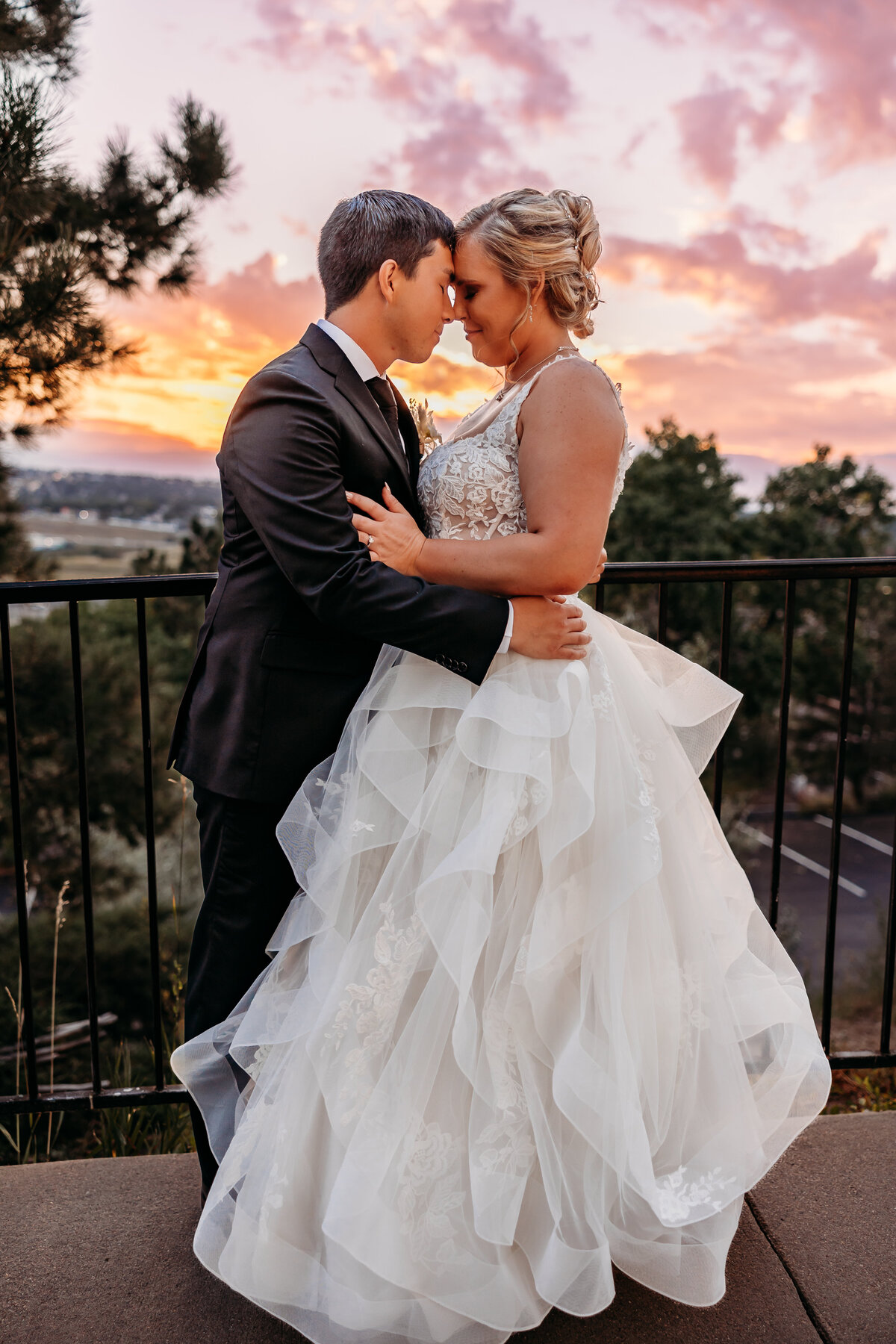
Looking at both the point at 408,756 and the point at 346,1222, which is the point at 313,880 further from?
the point at 346,1222

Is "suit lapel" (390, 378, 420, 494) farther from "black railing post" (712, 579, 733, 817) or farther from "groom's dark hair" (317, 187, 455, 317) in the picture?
"black railing post" (712, 579, 733, 817)

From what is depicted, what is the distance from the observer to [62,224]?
17.5 ft

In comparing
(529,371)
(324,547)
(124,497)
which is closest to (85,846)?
(324,547)

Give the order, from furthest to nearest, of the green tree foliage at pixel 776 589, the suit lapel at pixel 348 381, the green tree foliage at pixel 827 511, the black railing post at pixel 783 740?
the green tree foliage at pixel 827 511 → the green tree foliage at pixel 776 589 → the black railing post at pixel 783 740 → the suit lapel at pixel 348 381

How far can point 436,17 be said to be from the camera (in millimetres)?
9555

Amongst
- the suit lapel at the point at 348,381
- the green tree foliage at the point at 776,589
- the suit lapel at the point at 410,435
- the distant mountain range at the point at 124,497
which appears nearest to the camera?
the suit lapel at the point at 348,381

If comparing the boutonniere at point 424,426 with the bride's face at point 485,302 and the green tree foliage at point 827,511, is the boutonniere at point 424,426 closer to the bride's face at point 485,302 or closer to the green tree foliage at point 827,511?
the bride's face at point 485,302

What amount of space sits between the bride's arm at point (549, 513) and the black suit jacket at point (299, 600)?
65 mm

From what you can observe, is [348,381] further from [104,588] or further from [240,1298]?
[240,1298]

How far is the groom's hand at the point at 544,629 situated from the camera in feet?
4.91

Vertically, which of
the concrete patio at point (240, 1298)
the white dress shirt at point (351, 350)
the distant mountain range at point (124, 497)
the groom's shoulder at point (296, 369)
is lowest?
the concrete patio at point (240, 1298)

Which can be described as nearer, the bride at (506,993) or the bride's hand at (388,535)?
the bride at (506,993)

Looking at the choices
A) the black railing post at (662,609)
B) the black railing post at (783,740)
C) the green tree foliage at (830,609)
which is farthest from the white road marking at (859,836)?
the black railing post at (662,609)

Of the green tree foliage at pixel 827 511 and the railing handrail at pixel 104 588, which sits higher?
the green tree foliage at pixel 827 511
